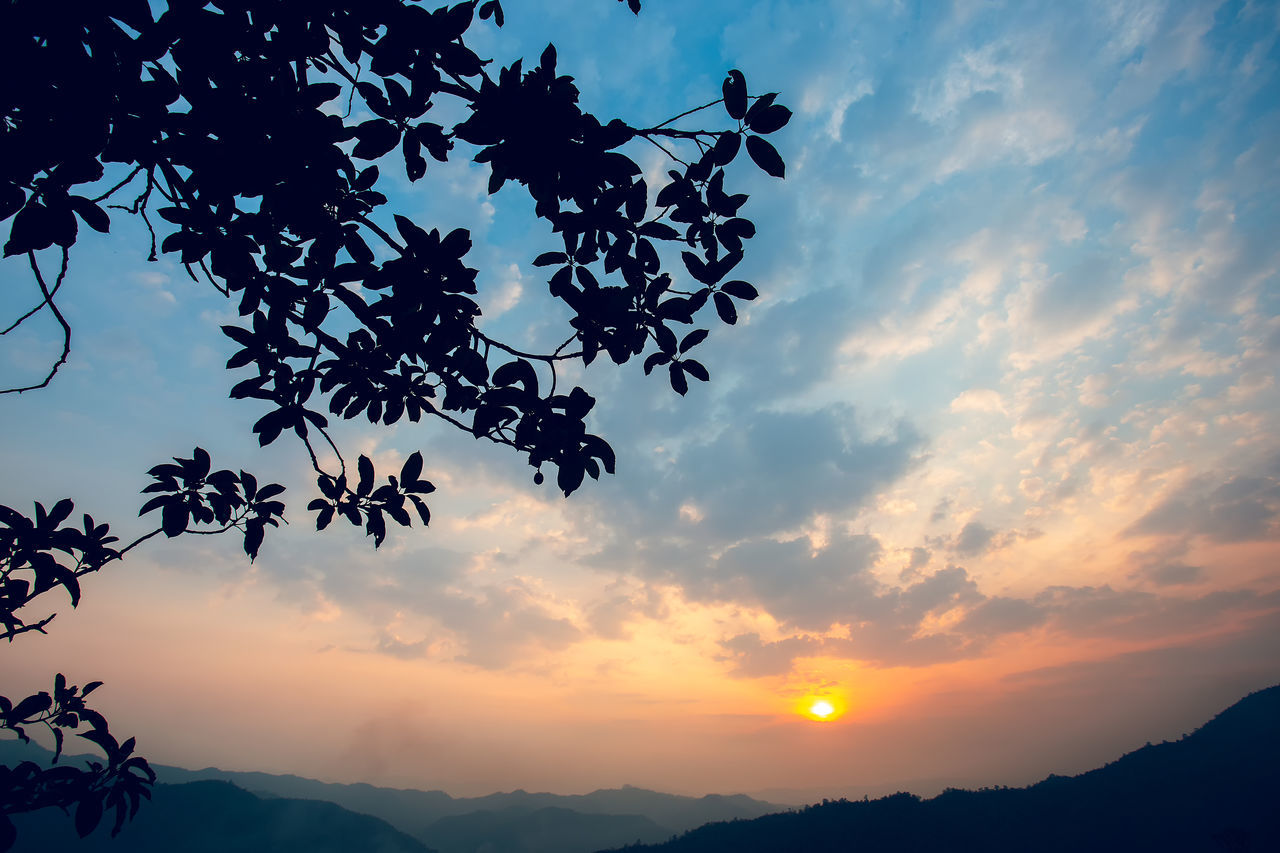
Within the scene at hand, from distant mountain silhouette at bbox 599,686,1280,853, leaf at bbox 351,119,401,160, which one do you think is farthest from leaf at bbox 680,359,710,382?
distant mountain silhouette at bbox 599,686,1280,853

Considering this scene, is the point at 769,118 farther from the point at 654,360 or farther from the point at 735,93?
the point at 654,360

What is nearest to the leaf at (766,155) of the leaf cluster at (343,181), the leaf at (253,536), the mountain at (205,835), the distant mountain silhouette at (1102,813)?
the leaf cluster at (343,181)

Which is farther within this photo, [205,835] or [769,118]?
[205,835]

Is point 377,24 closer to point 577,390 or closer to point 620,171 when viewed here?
A: point 620,171

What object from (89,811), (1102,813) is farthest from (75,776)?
(1102,813)

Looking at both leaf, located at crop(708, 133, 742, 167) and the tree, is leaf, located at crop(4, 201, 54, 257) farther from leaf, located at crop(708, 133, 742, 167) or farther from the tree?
leaf, located at crop(708, 133, 742, 167)
